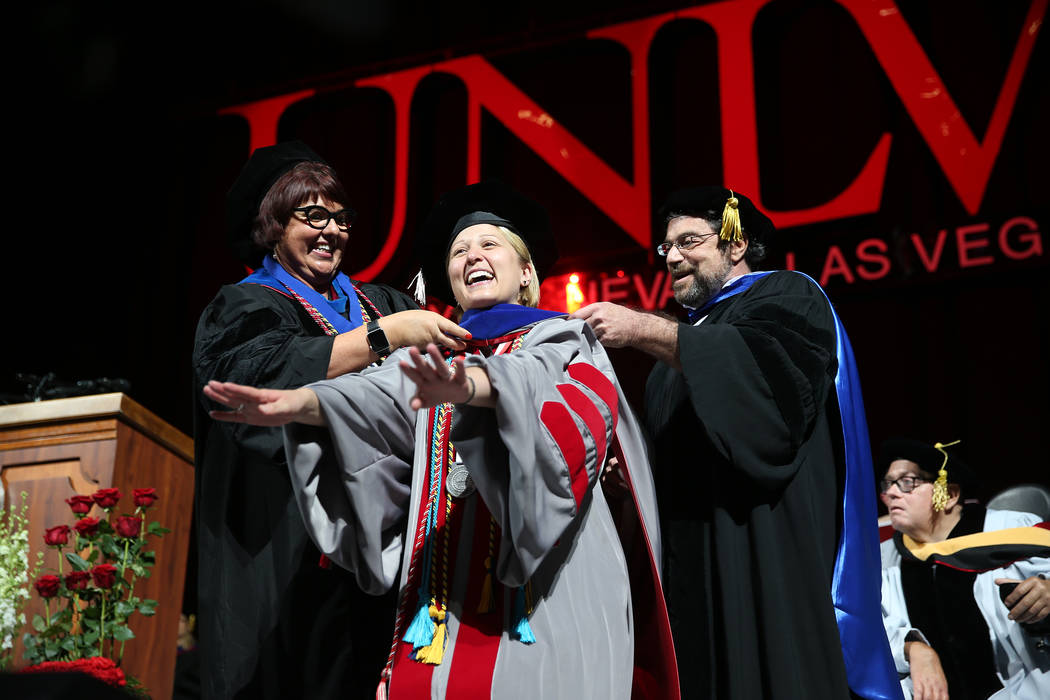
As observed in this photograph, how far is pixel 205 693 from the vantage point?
2756mm

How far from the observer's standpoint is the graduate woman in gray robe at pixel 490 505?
213cm

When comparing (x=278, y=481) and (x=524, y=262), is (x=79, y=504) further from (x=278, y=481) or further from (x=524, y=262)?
(x=524, y=262)

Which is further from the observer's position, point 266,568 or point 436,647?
point 266,568

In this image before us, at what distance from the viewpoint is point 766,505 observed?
274 cm

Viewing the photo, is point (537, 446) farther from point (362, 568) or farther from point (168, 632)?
point (168, 632)

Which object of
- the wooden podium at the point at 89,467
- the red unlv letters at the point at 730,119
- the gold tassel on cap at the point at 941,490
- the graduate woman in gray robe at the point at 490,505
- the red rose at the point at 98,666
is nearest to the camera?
the graduate woman in gray robe at the point at 490,505

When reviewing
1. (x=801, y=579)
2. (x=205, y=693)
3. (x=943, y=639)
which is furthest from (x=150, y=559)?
(x=943, y=639)

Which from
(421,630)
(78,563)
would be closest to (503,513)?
(421,630)

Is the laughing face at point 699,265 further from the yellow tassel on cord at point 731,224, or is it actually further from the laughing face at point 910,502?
the laughing face at point 910,502

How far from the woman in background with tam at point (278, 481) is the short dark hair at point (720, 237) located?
1.08 meters

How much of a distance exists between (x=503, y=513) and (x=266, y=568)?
94cm

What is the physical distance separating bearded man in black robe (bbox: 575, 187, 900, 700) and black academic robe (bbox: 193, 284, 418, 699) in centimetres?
79

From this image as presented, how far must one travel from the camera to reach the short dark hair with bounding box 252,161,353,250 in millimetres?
3152

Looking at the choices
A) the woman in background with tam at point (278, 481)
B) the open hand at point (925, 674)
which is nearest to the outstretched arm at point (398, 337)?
the woman in background with tam at point (278, 481)
